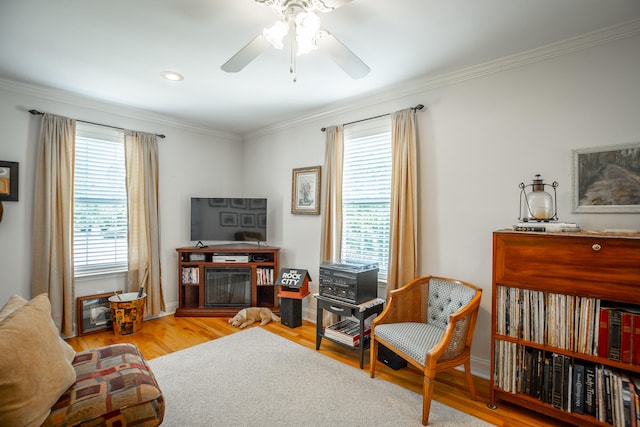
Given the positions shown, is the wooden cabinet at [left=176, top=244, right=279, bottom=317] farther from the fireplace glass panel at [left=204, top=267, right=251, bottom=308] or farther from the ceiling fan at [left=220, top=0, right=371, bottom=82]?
the ceiling fan at [left=220, top=0, right=371, bottom=82]

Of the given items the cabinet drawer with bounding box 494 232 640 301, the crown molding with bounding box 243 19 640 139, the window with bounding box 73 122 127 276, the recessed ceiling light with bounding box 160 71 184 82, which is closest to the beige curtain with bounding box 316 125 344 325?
the crown molding with bounding box 243 19 640 139

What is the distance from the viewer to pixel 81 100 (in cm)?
335

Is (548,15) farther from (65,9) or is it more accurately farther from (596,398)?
(65,9)

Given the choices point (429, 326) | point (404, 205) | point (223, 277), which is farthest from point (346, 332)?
point (223, 277)

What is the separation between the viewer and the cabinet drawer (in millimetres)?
1698

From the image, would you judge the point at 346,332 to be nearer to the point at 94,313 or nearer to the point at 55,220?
the point at 94,313

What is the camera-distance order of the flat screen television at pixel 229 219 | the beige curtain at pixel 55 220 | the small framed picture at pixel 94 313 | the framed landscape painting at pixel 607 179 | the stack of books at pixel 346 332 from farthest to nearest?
the flat screen television at pixel 229 219 → the small framed picture at pixel 94 313 → the beige curtain at pixel 55 220 → the stack of books at pixel 346 332 → the framed landscape painting at pixel 607 179

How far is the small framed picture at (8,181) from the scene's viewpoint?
9.55ft

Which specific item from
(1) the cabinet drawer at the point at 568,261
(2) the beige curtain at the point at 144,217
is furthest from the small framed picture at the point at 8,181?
(1) the cabinet drawer at the point at 568,261

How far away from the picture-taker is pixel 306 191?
156 inches

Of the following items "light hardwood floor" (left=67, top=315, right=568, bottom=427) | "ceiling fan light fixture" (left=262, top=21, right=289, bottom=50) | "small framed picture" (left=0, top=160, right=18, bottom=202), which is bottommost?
"light hardwood floor" (left=67, top=315, right=568, bottom=427)

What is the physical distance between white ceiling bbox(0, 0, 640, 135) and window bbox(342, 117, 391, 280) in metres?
0.47

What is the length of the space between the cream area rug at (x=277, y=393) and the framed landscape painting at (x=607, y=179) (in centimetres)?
166

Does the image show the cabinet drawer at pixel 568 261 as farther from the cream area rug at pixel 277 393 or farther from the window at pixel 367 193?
the window at pixel 367 193
